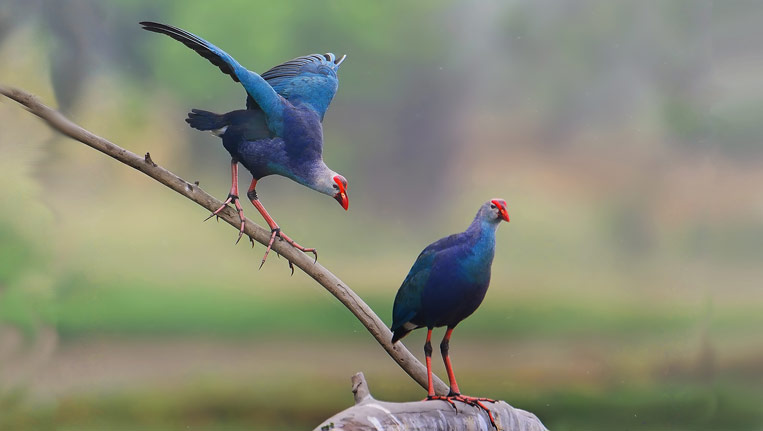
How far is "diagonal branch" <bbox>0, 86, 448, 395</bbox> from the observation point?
3.04m

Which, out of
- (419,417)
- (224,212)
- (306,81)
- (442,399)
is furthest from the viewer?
(306,81)

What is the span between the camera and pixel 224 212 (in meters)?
3.14

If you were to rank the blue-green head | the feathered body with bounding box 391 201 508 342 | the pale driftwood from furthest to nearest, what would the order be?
the blue-green head, the feathered body with bounding box 391 201 508 342, the pale driftwood

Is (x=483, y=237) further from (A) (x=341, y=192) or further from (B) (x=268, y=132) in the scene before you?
(B) (x=268, y=132)

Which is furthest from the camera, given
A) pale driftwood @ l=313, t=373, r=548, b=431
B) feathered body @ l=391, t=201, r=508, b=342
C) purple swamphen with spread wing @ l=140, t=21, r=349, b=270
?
purple swamphen with spread wing @ l=140, t=21, r=349, b=270

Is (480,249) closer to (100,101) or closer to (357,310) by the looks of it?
(357,310)

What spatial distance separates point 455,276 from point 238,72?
1.03m

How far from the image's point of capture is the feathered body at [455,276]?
9.81 ft

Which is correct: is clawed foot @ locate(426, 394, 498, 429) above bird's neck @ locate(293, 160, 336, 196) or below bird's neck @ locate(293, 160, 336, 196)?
below

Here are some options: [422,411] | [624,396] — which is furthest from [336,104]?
[624,396]

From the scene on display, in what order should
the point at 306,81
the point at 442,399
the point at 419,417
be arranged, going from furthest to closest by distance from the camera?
the point at 306,81, the point at 442,399, the point at 419,417

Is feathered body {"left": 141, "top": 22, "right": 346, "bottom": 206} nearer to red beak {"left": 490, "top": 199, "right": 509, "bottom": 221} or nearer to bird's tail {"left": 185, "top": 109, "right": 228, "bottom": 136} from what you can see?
bird's tail {"left": 185, "top": 109, "right": 228, "bottom": 136}

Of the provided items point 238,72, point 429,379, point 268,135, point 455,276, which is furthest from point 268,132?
point 429,379

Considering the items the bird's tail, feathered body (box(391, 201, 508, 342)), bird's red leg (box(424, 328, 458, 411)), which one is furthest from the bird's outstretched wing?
bird's red leg (box(424, 328, 458, 411))
